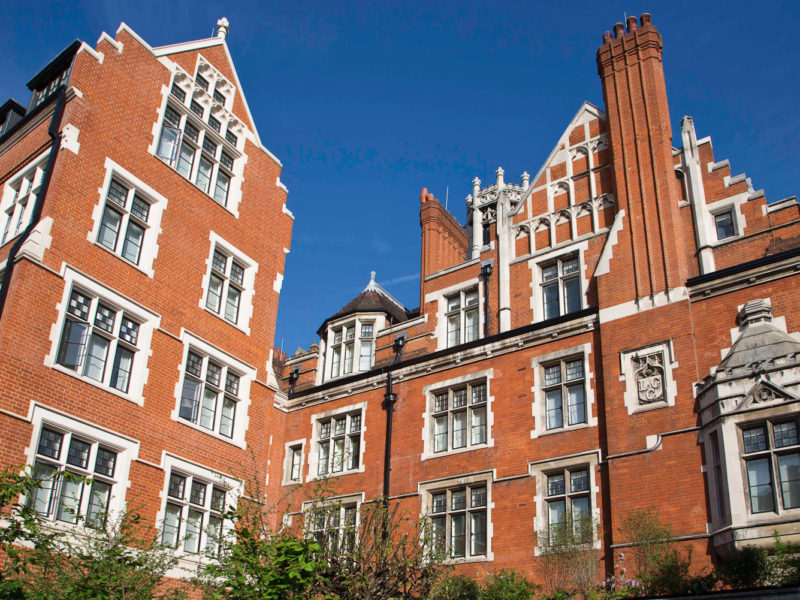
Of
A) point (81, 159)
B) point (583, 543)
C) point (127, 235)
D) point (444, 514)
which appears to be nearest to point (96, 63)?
point (81, 159)

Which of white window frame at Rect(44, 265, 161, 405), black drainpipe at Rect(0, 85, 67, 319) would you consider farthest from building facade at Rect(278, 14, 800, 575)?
black drainpipe at Rect(0, 85, 67, 319)

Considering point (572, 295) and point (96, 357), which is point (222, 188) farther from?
point (572, 295)

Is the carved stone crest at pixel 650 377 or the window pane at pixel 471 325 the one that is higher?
the window pane at pixel 471 325

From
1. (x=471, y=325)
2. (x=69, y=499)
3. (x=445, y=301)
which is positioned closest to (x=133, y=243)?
(x=69, y=499)

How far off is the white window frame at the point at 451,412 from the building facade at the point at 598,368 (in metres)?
0.06

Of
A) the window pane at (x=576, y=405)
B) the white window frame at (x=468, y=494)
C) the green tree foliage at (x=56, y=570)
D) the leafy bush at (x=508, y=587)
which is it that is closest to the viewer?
the green tree foliage at (x=56, y=570)

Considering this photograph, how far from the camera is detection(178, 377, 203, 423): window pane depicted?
66.2ft

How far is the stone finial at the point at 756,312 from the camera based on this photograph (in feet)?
60.6

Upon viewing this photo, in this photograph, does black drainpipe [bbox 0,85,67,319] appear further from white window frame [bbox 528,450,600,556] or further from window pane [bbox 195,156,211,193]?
white window frame [bbox 528,450,600,556]

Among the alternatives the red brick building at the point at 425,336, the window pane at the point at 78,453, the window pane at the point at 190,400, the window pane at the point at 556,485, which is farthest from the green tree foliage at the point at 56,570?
the window pane at the point at 556,485

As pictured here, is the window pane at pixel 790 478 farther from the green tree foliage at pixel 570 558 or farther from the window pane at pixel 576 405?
the window pane at pixel 576 405

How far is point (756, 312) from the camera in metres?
18.6

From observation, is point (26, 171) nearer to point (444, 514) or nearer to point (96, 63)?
point (96, 63)

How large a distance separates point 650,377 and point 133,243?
13.0 metres
